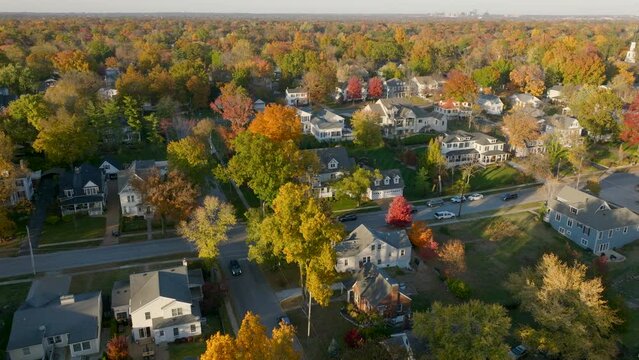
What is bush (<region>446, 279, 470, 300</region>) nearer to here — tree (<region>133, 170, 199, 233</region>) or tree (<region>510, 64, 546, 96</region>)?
tree (<region>133, 170, 199, 233</region>)

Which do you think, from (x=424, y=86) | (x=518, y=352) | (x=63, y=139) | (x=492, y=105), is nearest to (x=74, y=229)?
(x=63, y=139)

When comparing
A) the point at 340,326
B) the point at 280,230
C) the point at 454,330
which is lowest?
the point at 340,326

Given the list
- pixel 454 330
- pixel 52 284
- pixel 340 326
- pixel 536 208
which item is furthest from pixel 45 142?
pixel 536 208

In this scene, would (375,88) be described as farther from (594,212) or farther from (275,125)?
(594,212)

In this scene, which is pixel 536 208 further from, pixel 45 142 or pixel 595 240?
pixel 45 142

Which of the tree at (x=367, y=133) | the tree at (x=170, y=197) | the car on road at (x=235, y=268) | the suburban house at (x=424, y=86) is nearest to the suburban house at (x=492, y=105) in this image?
the suburban house at (x=424, y=86)
